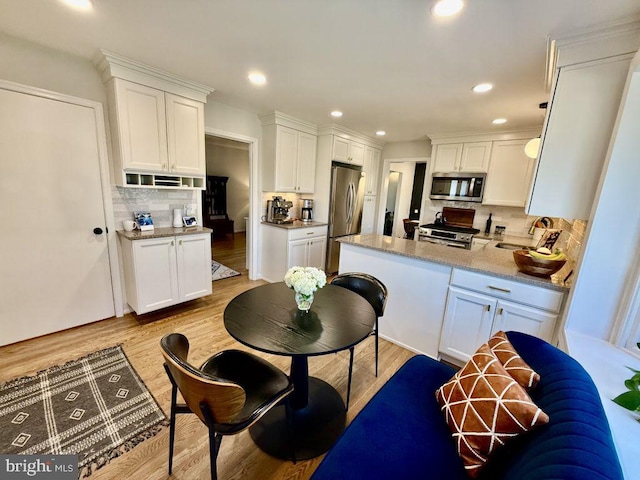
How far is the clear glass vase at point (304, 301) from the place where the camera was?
1.52 m

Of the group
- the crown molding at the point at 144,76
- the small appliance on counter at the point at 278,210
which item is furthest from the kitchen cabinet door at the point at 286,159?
the crown molding at the point at 144,76

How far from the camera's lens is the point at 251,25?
170cm

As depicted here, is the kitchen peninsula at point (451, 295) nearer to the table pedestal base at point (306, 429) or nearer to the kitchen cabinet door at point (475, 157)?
the table pedestal base at point (306, 429)

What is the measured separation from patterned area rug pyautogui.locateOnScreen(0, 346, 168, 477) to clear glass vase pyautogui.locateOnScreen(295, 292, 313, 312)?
1142 mm

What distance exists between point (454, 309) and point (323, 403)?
50.1 inches

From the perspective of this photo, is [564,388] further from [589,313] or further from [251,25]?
[251,25]

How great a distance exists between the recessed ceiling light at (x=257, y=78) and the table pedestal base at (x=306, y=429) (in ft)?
8.95

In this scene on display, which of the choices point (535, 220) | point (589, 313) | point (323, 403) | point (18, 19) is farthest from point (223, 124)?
point (535, 220)

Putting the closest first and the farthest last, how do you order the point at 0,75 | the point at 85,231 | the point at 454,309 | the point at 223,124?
the point at 0,75
the point at 454,309
the point at 85,231
the point at 223,124

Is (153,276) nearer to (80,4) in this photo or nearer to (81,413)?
(81,413)

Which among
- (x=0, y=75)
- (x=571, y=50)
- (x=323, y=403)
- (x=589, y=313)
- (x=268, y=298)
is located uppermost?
(x=571, y=50)

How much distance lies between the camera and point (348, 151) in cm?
449

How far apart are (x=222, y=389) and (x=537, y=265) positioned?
6.96ft

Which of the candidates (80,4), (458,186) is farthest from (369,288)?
(458,186)
